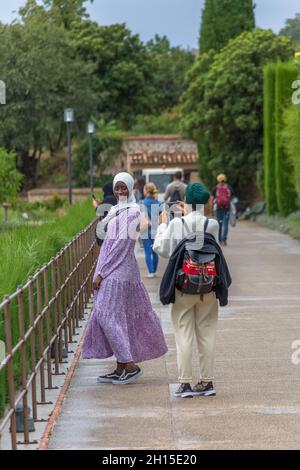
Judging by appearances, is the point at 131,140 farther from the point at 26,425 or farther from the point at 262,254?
the point at 26,425

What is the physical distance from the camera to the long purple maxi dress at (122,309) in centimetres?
1195

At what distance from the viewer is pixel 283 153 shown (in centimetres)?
4194

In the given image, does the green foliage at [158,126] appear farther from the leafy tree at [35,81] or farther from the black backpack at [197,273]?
the black backpack at [197,273]

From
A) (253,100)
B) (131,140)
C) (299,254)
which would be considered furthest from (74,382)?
(131,140)

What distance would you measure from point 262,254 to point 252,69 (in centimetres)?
2477

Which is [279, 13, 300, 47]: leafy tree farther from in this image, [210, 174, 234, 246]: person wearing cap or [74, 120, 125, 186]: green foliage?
[210, 174, 234, 246]: person wearing cap

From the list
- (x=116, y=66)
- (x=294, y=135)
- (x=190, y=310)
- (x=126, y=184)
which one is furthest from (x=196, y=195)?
(x=116, y=66)

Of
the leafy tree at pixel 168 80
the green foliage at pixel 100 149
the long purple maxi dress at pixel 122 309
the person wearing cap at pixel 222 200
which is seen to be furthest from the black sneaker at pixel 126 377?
the leafy tree at pixel 168 80

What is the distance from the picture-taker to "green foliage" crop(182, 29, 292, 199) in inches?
2055

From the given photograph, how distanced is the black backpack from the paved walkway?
0.89 metres

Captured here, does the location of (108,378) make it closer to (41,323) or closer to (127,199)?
(41,323)

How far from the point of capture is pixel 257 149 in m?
53.0

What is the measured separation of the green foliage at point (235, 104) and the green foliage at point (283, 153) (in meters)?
9.57

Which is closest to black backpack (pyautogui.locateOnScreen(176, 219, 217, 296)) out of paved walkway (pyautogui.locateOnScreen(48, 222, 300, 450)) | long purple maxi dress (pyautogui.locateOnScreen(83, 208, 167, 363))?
paved walkway (pyautogui.locateOnScreen(48, 222, 300, 450))
